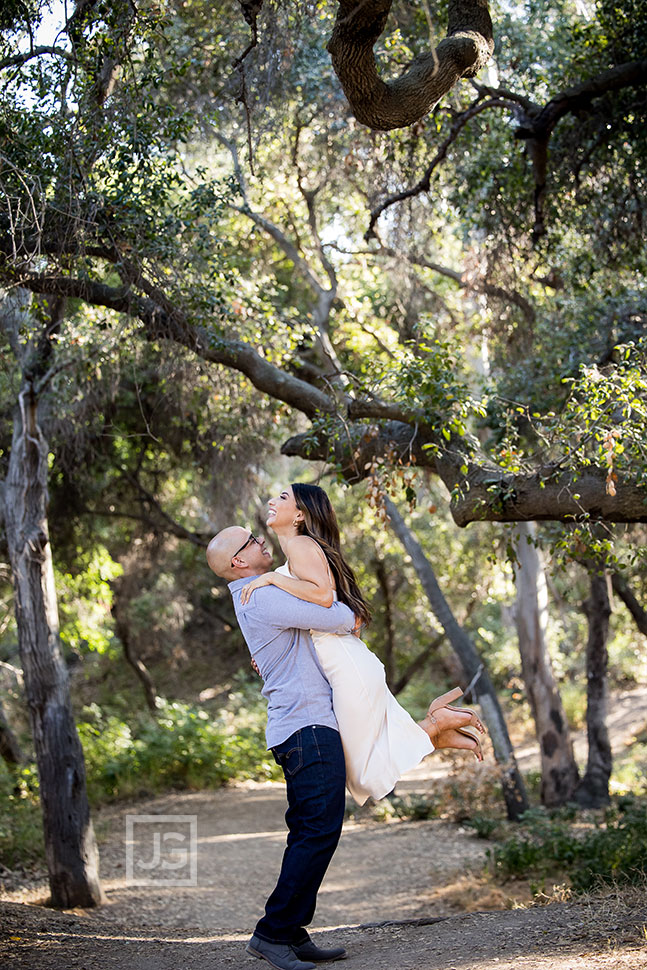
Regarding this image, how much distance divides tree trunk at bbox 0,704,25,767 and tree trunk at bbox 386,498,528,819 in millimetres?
6182

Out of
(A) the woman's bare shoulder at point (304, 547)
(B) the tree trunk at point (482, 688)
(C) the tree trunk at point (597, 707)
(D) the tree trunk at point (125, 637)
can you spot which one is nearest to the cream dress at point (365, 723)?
(A) the woman's bare shoulder at point (304, 547)

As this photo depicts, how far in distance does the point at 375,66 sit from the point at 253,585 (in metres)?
2.85

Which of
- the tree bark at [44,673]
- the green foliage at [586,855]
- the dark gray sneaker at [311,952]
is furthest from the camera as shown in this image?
the tree bark at [44,673]

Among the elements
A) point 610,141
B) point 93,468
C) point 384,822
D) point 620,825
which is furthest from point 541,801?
point 610,141

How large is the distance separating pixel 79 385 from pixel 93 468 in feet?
11.1

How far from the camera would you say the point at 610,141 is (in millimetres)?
8242

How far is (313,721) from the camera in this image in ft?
12.3

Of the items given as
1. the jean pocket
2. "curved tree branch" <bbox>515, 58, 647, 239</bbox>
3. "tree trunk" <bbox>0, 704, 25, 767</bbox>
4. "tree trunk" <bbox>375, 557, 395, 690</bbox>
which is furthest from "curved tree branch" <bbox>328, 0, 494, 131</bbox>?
"tree trunk" <bbox>375, 557, 395, 690</bbox>

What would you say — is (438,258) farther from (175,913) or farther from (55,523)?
(175,913)

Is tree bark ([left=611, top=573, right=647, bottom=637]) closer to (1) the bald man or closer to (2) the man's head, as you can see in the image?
(2) the man's head

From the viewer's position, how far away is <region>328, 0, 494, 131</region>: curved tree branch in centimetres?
460

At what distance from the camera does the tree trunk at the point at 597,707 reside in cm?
1180

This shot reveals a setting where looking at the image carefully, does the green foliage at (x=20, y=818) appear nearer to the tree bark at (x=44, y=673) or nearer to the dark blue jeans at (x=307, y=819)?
the tree bark at (x=44, y=673)

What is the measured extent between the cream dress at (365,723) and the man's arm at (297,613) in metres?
0.10
